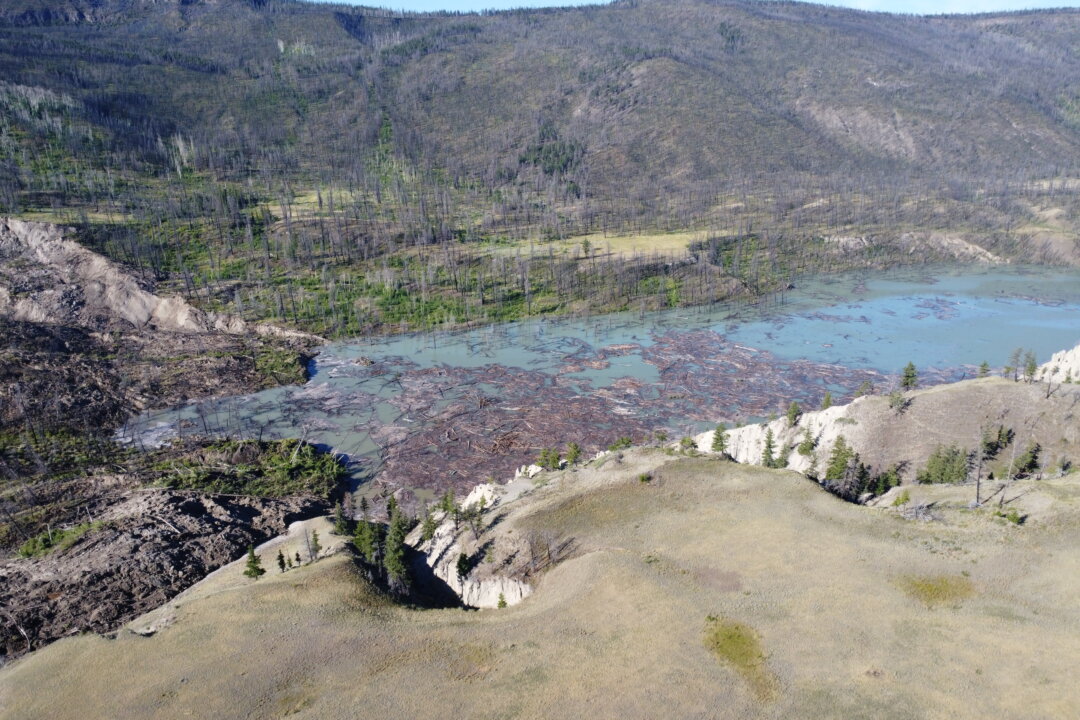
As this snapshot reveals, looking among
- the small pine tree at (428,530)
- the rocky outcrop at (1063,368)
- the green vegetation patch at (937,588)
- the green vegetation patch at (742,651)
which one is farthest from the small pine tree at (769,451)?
the rocky outcrop at (1063,368)

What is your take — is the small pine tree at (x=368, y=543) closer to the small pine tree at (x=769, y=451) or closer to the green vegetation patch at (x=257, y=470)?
the green vegetation patch at (x=257, y=470)

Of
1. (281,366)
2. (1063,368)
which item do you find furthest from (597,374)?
(1063,368)

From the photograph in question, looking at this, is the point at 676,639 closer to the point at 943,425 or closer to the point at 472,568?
the point at 472,568

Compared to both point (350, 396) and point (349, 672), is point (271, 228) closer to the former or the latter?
point (350, 396)

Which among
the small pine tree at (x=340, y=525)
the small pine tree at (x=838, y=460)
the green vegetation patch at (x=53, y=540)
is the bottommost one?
Result: the small pine tree at (x=340, y=525)

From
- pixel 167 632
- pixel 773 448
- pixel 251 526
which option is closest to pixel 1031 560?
pixel 773 448

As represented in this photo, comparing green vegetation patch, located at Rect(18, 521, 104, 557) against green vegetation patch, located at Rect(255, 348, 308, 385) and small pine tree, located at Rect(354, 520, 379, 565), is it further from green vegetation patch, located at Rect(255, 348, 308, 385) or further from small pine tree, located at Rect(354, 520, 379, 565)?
green vegetation patch, located at Rect(255, 348, 308, 385)
